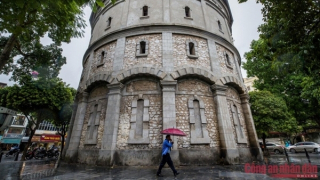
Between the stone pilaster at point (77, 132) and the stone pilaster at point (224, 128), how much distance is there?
9464 mm

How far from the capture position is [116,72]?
1133 cm

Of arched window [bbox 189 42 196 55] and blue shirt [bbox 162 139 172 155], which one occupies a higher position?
arched window [bbox 189 42 196 55]

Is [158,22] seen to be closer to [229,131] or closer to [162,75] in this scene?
[162,75]

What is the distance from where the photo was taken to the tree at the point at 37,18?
458cm

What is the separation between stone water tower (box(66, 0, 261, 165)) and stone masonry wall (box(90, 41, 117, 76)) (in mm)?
88

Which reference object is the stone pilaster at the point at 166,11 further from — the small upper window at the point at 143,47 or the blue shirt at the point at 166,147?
the blue shirt at the point at 166,147

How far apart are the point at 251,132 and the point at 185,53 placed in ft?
25.2

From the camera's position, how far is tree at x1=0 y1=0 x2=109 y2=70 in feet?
15.0

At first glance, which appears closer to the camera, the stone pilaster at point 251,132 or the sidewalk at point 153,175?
the sidewalk at point 153,175

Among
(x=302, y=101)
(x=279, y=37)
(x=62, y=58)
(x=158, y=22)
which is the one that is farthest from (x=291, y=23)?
(x=302, y=101)

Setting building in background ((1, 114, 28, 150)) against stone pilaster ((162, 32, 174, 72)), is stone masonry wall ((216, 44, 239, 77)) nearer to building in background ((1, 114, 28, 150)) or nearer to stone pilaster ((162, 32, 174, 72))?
stone pilaster ((162, 32, 174, 72))

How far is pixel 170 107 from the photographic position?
976cm

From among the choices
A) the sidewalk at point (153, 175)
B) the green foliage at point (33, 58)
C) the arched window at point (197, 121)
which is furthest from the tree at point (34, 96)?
the arched window at point (197, 121)

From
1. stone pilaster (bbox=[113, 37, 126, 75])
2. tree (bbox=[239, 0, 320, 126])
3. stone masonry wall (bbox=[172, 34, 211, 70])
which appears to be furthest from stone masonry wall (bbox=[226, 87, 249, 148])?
stone pilaster (bbox=[113, 37, 126, 75])
